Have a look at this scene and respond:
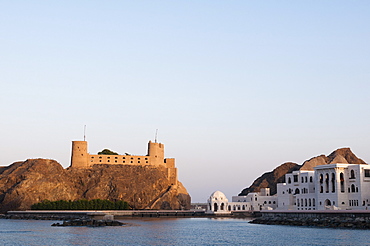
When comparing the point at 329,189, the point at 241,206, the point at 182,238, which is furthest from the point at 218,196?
the point at 182,238

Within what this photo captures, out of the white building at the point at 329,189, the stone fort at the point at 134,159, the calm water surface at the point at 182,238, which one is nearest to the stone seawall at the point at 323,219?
the white building at the point at 329,189

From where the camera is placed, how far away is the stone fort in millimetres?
167250

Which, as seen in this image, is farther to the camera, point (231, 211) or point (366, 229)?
point (231, 211)

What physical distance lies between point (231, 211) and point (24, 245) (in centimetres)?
9485

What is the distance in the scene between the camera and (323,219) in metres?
93.8

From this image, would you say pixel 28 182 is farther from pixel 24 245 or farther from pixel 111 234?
pixel 24 245

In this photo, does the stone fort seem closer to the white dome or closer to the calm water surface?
the white dome

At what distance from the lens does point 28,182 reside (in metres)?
154

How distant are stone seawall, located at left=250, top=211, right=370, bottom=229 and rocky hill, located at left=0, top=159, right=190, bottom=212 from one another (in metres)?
56.8

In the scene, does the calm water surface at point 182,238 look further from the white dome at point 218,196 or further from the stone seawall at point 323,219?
the white dome at point 218,196

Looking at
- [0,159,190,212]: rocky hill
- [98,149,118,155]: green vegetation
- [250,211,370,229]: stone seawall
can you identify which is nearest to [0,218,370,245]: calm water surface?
[250,211,370,229]: stone seawall

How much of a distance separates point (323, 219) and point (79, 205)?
79.0 m

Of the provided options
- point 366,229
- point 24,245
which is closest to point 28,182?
point 24,245

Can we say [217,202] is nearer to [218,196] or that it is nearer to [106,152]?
[218,196]
